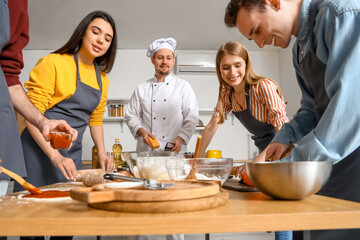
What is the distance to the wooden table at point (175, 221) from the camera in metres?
0.52

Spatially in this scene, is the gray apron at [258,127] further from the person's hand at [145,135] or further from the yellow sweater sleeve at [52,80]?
the yellow sweater sleeve at [52,80]

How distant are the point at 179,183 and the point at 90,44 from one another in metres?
1.31

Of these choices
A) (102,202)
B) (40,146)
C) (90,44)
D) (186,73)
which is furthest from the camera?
(186,73)

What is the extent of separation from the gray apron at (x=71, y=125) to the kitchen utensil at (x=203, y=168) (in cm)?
94

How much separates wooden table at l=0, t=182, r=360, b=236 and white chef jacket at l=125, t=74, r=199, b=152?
2153 millimetres

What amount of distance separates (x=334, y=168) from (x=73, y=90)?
1.34 metres

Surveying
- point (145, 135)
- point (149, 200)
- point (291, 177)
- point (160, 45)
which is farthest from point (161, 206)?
point (160, 45)

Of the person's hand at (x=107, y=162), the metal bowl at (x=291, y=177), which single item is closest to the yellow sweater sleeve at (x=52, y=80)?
the person's hand at (x=107, y=162)

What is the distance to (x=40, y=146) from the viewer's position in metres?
1.57

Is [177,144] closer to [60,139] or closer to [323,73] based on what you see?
[60,139]

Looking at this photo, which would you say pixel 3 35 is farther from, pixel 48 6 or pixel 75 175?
pixel 48 6

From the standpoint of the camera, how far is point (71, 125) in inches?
70.4

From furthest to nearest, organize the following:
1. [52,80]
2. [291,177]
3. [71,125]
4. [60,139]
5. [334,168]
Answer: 1. [71,125]
2. [52,80]
3. [60,139]
4. [334,168]
5. [291,177]

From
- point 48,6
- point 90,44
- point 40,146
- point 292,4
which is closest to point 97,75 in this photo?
point 90,44
